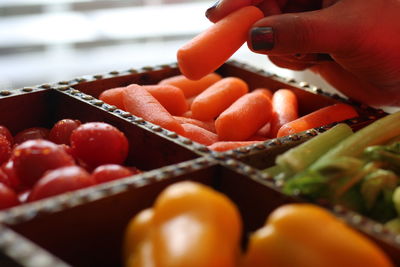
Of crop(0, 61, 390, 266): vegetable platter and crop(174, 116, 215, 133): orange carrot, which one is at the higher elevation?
crop(0, 61, 390, 266): vegetable platter

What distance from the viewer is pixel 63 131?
138 cm

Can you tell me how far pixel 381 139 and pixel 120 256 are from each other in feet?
1.97

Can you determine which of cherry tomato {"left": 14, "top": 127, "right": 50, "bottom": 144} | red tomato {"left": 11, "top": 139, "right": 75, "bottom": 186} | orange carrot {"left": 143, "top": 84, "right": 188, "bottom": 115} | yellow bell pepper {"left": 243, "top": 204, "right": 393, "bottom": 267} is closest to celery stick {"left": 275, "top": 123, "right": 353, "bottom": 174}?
yellow bell pepper {"left": 243, "top": 204, "right": 393, "bottom": 267}

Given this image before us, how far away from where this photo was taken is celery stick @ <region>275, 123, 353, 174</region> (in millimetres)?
1076

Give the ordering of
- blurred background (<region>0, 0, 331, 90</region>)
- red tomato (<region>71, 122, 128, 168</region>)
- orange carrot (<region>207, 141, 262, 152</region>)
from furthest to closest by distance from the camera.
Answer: blurred background (<region>0, 0, 331, 90</region>) → orange carrot (<region>207, 141, 262, 152</region>) → red tomato (<region>71, 122, 128, 168</region>)

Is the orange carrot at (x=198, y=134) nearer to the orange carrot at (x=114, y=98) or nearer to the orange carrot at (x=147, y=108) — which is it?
the orange carrot at (x=147, y=108)

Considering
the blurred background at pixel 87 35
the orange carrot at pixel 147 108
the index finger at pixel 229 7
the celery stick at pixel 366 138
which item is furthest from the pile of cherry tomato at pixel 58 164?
the blurred background at pixel 87 35

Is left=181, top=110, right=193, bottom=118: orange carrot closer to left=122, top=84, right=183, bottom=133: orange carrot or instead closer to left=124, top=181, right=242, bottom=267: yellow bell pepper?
left=122, top=84, right=183, bottom=133: orange carrot

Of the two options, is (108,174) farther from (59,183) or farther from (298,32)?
(298,32)

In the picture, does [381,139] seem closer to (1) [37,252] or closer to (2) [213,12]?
(2) [213,12]

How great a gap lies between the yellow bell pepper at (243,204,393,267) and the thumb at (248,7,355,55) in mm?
731

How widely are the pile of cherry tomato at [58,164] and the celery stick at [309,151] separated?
290 mm

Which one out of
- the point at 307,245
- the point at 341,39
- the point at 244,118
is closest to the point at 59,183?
the point at 307,245

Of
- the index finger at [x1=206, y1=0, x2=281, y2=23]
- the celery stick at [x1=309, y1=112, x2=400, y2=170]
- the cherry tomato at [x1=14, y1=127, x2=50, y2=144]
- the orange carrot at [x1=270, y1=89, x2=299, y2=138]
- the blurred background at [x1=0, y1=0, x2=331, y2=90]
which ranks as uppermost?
the index finger at [x1=206, y1=0, x2=281, y2=23]
